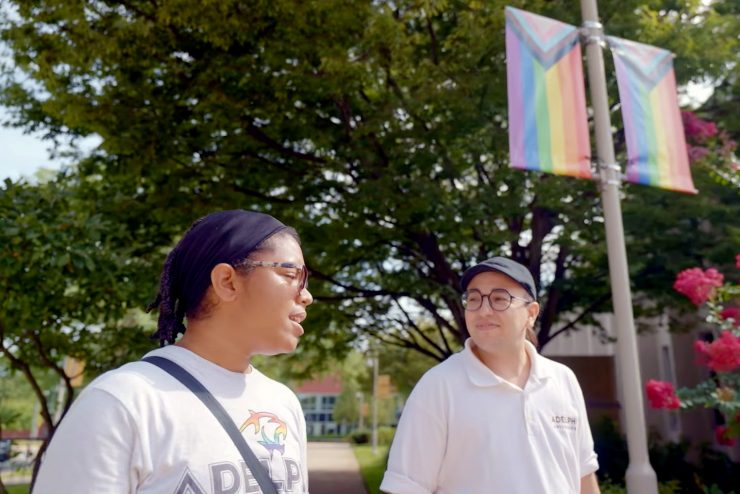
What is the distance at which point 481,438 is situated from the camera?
2.95 m

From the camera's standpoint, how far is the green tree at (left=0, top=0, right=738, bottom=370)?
29.8 feet

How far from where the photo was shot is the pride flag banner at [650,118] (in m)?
7.30

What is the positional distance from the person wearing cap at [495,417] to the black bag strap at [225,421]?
51.3 inches

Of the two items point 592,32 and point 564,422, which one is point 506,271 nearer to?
point 564,422

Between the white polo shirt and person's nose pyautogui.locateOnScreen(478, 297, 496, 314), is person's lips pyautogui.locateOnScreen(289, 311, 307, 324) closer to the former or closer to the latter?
the white polo shirt

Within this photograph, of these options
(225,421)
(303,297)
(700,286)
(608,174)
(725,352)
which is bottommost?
(225,421)

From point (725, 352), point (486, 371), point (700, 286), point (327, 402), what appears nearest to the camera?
point (486, 371)

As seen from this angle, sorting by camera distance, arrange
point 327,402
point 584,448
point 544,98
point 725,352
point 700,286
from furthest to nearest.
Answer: point 327,402 → point 544,98 → point 700,286 → point 725,352 → point 584,448

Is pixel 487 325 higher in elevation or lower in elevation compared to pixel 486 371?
higher

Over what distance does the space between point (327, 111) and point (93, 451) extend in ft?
29.9

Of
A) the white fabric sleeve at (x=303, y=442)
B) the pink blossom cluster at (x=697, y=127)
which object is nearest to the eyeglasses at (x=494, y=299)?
the white fabric sleeve at (x=303, y=442)

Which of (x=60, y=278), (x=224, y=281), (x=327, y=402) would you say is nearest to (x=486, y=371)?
(x=224, y=281)

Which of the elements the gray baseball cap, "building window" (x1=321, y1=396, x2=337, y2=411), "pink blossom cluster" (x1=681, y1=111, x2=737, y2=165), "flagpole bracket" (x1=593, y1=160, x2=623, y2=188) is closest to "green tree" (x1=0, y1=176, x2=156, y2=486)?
"flagpole bracket" (x1=593, y1=160, x2=623, y2=188)

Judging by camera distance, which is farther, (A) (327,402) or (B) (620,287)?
(A) (327,402)
